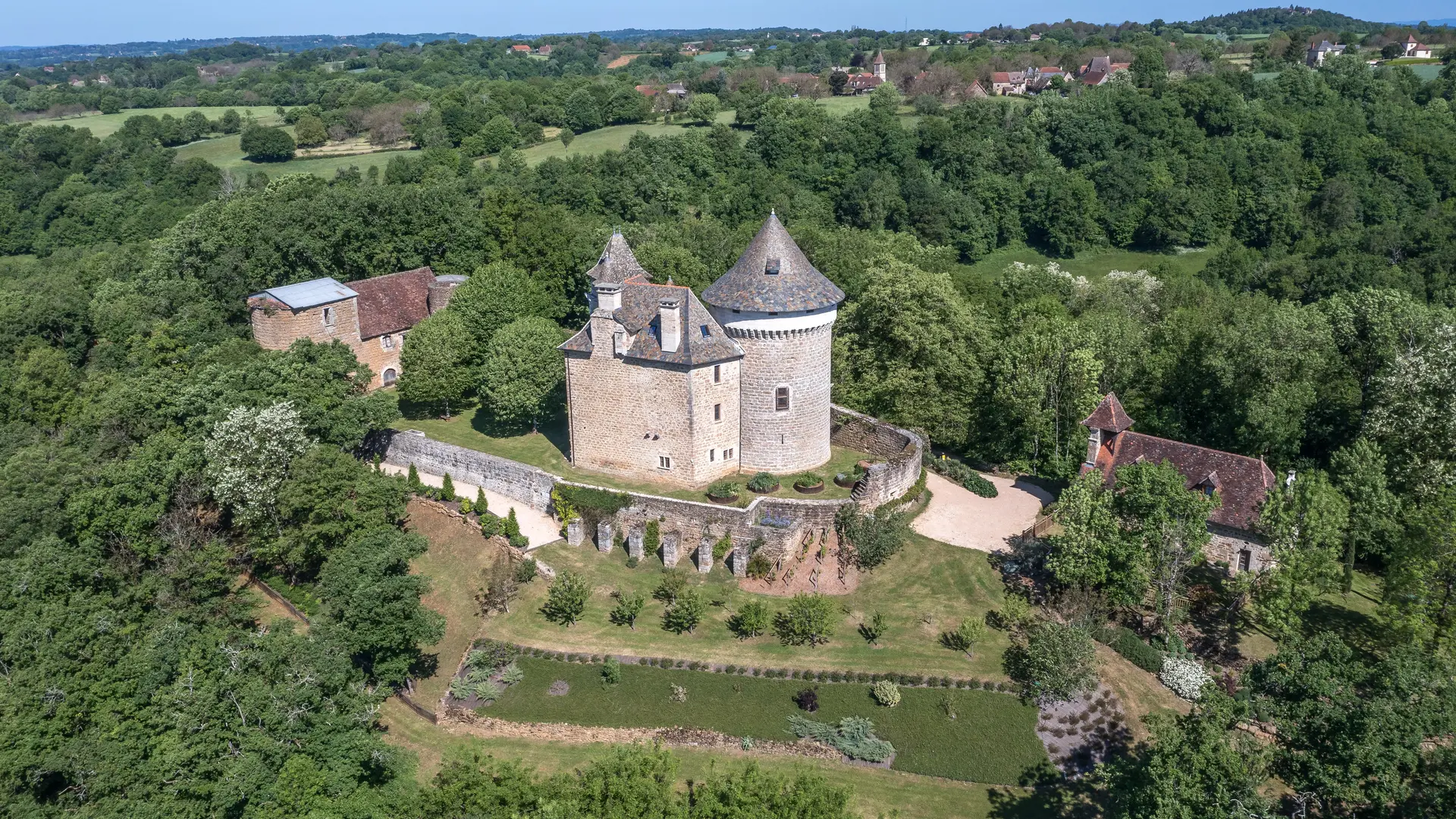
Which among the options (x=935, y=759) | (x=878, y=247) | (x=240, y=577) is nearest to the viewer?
(x=935, y=759)

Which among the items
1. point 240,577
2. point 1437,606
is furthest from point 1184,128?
point 240,577

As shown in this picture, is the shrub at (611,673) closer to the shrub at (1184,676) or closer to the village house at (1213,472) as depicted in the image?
the shrub at (1184,676)

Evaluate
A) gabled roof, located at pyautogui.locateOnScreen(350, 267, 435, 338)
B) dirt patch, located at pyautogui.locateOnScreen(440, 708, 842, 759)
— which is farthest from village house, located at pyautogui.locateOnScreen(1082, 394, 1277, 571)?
gabled roof, located at pyautogui.locateOnScreen(350, 267, 435, 338)

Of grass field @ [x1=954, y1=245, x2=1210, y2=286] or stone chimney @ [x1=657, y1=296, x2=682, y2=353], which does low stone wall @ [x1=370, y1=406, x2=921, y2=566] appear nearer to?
stone chimney @ [x1=657, y1=296, x2=682, y2=353]

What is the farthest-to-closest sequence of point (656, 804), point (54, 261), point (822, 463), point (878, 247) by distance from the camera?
point (54, 261), point (878, 247), point (822, 463), point (656, 804)

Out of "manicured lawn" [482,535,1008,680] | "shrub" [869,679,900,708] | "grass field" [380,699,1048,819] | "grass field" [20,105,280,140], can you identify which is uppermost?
"grass field" [20,105,280,140]

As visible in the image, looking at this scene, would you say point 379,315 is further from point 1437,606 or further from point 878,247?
point 1437,606
